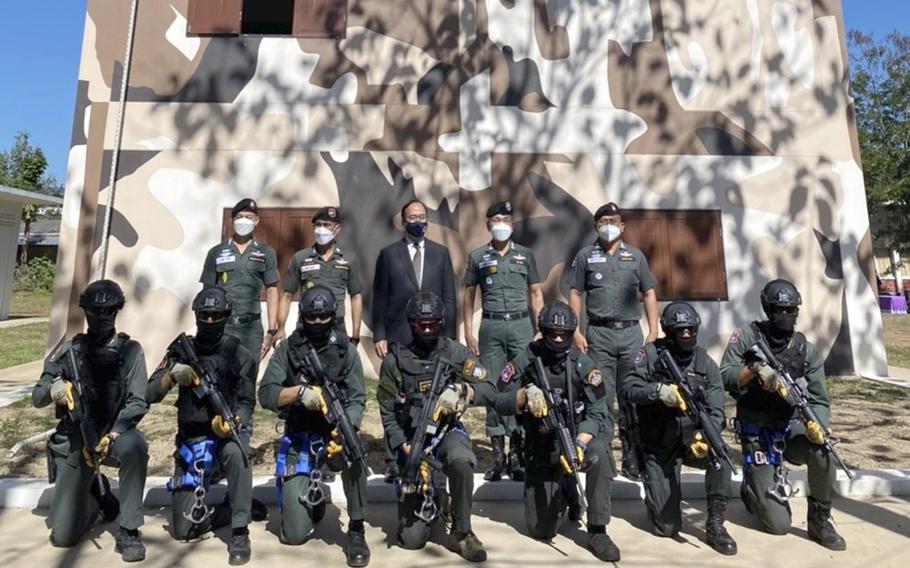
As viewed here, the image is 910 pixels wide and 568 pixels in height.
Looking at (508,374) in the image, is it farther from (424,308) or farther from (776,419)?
(776,419)

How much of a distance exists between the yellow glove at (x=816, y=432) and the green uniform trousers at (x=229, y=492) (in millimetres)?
3327

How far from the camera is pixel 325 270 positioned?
206 inches

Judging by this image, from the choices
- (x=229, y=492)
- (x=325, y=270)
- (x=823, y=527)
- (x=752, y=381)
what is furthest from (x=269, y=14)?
(x=823, y=527)

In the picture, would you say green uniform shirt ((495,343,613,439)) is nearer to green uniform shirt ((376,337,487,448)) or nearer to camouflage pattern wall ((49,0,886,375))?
green uniform shirt ((376,337,487,448))

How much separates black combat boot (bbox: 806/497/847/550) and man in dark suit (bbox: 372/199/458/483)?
9.11ft

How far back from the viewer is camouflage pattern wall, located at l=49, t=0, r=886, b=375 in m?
8.06

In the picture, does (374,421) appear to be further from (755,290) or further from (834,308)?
(834,308)

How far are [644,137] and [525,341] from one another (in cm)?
479

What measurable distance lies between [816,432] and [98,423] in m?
4.29

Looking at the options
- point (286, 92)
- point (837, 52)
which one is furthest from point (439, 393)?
point (837, 52)

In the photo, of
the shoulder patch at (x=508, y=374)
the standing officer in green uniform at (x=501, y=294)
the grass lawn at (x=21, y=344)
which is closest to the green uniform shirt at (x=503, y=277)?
the standing officer in green uniform at (x=501, y=294)

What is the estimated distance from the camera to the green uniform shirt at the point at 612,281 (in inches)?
198

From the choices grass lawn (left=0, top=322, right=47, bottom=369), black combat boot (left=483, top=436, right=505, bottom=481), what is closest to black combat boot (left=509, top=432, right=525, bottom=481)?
black combat boot (left=483, top=436, right=505, bottom=481)

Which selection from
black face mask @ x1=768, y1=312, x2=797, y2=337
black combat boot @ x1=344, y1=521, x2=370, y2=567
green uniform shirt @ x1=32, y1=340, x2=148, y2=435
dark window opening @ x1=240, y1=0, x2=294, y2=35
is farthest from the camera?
dark window opening @ x1=240, y1=0, x2=294, y2=35
